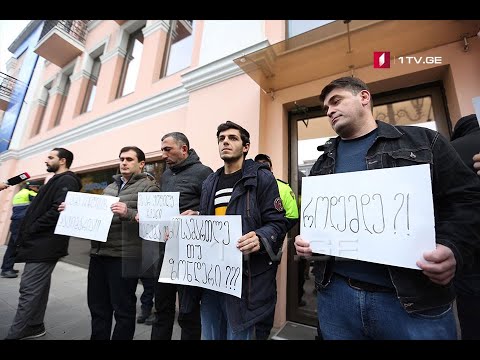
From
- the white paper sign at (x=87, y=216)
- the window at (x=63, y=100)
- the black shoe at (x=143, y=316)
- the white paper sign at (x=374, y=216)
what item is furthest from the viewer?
the window at (x=63, y=100)

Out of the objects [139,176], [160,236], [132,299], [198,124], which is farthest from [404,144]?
[198,124]

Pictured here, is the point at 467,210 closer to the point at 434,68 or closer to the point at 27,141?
the point at 434,68

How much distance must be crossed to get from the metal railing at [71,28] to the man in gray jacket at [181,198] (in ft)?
29.7

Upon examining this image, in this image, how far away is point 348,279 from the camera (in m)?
0.97

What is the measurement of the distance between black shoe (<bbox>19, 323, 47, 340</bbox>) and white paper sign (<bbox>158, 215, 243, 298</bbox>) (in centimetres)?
227

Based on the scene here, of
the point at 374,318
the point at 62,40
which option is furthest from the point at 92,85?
the point at 374,318

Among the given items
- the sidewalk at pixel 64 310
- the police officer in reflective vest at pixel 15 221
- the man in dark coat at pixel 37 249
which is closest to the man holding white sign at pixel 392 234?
the sidewalk at pixel 64 310

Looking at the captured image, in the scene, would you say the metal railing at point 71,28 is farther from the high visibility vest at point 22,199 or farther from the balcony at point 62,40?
the high visibility vest at point 22,199

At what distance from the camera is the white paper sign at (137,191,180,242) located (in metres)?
1.79

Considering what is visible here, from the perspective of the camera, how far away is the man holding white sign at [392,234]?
0.81 m

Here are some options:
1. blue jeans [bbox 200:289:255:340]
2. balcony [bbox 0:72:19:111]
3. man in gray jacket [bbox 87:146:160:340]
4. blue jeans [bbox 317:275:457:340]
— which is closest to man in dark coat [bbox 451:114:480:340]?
blue jeans [bbox 317:275:457:340]

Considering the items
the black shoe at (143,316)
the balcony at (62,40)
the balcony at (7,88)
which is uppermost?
the balcony at (62,40)

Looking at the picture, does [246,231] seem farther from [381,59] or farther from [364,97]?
[381,59]

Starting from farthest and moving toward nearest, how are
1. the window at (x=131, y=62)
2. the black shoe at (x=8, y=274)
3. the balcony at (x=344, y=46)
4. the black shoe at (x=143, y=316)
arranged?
the window at (x=131, y=62) → the black shoe at (x=8, y=274) → the black shoe at (x=143, y=316) → the balcony at (x=344, y=46)
